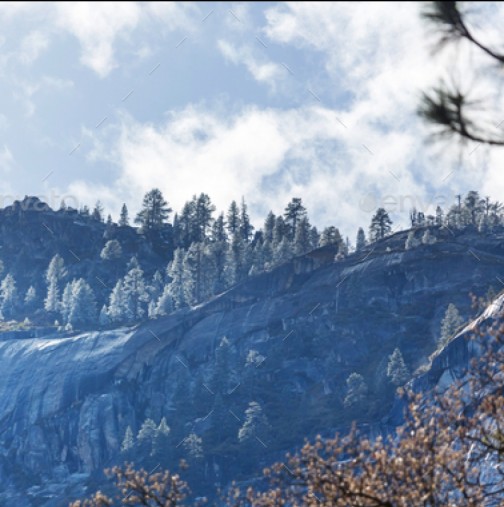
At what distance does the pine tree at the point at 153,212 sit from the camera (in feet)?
477

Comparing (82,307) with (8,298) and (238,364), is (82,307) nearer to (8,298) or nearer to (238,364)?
(8,298)

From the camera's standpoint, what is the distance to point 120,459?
9056cm

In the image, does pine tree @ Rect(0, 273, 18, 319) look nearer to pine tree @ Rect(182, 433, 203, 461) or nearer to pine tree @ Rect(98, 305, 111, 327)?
pine tree @ Rect(98, 305, 111, 327)

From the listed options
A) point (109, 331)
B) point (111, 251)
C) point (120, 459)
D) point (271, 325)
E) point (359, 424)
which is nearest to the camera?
point (359, 424)

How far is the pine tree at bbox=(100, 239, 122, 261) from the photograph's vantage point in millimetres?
133875

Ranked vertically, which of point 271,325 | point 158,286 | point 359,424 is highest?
point 158,286

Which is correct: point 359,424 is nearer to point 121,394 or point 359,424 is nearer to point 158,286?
point 121,394

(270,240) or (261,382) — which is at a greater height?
(270,240)

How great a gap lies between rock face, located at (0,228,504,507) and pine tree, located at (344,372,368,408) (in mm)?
938

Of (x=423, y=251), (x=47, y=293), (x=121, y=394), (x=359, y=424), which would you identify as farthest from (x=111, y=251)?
(x=359, y=424)

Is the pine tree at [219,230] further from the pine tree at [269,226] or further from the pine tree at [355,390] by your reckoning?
the pine tree at [355,390]

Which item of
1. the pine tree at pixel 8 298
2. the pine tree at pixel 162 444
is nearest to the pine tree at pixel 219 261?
the pine tree at pixel 8 298

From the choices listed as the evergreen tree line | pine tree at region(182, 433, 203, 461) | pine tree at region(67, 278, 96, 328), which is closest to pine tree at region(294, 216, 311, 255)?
the evergreen tree line

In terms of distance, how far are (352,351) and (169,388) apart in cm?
1958
